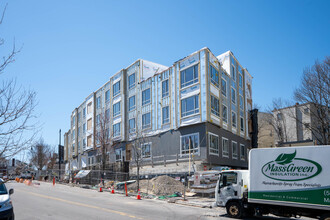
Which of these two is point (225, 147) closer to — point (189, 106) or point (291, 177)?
point (189, 106)

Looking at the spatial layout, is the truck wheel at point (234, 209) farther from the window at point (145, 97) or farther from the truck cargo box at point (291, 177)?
the window at point (145, 97)

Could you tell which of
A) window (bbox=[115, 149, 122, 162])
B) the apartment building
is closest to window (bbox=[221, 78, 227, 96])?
the apartment building

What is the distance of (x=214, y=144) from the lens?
101 feet

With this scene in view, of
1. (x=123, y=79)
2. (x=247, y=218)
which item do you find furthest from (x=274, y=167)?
(x=123, y=79)

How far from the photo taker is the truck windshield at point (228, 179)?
15.1m

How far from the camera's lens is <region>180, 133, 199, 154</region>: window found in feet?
97.6

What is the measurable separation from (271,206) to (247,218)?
1.80 metres

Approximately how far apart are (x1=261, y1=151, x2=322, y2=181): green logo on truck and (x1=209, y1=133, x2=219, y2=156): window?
16300 mm

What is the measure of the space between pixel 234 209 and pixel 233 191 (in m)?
0.85

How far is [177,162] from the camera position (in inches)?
1200

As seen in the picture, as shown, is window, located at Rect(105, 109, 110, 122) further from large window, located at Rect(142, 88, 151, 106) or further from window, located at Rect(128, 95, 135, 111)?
large window, located at Rect(142, 88, 151, 106)

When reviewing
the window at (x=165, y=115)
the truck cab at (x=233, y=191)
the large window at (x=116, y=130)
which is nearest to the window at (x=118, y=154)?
the large window at (x=116, y=130)

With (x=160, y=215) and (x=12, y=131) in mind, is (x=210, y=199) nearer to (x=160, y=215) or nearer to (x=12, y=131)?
(x=160, y=215)

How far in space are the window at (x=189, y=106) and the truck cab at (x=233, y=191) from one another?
49.4 feet
